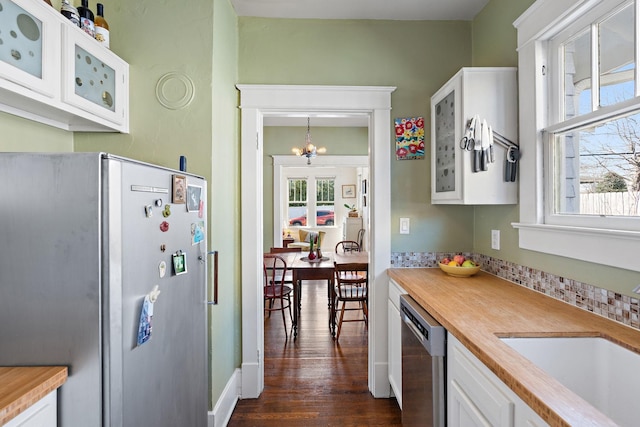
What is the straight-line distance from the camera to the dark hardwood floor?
6.85 feet

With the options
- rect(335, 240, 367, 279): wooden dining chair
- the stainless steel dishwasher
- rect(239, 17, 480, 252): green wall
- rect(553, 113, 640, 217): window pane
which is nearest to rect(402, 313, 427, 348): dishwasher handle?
the stainless steel dishwasher

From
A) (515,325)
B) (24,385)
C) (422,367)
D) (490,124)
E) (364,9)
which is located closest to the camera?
(24,385)

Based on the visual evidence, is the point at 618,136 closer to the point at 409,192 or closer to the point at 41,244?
the point at 409,192

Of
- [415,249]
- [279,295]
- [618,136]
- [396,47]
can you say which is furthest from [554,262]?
[279,295]

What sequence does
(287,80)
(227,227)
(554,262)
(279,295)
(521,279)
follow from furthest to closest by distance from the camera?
(279,295)
(287,80)
(227,227)
(521,279)
(554,262)

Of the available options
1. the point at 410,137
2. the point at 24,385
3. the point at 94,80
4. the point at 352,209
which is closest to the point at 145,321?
the point at 24,385

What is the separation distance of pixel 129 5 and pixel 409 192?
206cm

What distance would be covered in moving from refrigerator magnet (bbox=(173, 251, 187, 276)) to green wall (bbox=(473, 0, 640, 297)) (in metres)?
1.69

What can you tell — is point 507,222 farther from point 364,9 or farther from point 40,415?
point 40,415

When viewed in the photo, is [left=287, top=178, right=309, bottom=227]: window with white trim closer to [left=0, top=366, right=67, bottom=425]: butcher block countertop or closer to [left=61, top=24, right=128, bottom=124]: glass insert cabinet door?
[left=61, top=24, right=128, bottom=124]: glass insert cabinet door

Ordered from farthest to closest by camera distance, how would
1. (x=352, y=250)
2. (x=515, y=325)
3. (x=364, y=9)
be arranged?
1. (x=352, y=250)
2. (x=364, y=9)
3. (x=515, y=325)

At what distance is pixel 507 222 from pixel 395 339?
100 cm

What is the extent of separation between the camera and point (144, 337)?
1125mm

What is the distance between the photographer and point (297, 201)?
25.5 ft
